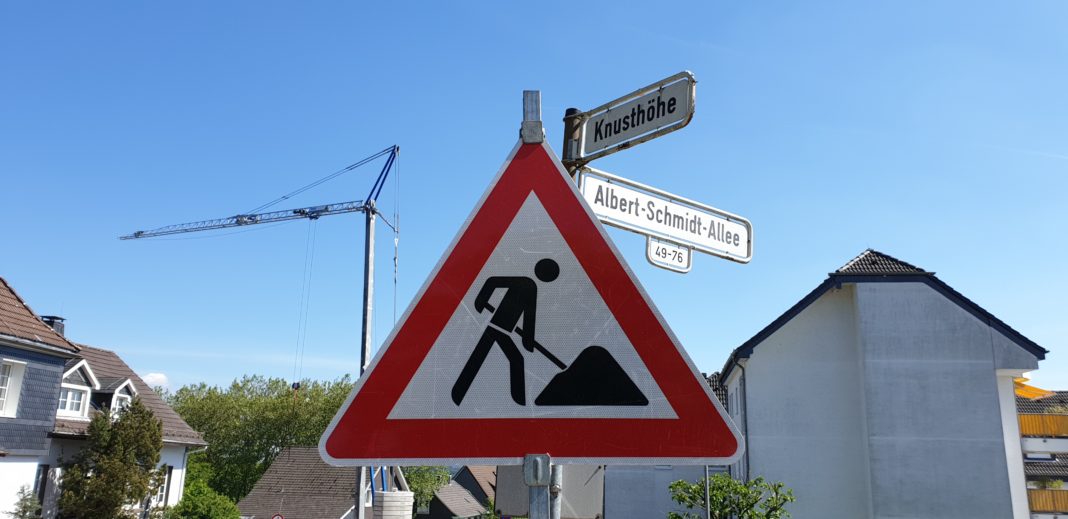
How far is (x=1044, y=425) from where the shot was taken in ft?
87.1

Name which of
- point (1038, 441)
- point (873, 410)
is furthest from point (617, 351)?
point (1038, 441)

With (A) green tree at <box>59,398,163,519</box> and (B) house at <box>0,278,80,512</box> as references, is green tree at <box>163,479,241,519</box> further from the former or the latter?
(B) house at <box>0,278,80,512</box>

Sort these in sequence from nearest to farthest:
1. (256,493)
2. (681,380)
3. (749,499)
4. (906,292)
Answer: (681,380) → (749,499) → (906,292) → (256,493)

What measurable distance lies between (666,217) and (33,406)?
23981mm

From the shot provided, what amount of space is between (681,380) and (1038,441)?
3177 centimetres

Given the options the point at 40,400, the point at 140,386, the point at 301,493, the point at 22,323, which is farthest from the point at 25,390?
the point at 301,493

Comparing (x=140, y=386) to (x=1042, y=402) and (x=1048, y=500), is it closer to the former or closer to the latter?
(x=1048, y=500)

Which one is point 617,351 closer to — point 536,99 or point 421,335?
point 421,335

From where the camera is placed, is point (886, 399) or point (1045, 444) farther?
point (1045, 444)

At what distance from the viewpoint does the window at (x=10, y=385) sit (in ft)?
68.2

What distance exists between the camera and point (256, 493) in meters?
45.8

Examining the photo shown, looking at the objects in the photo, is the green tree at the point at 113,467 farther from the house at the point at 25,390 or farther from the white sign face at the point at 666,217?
the white sign face at the point at 666,217

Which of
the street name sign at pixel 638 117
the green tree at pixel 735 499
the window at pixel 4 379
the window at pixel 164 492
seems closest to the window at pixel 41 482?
the window at pixel 4 379

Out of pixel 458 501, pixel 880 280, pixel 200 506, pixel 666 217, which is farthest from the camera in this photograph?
pixel 458 501
